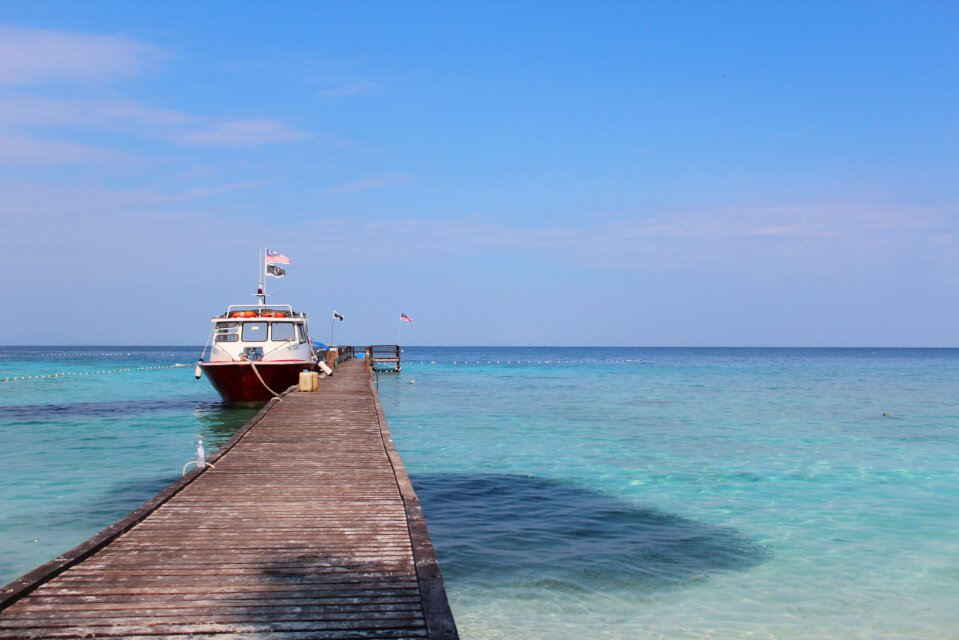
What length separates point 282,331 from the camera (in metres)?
29.5

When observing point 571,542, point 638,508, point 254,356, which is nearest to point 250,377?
point 254,356

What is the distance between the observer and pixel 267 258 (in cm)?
3095

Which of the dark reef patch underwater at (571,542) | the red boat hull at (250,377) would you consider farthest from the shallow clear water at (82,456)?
the dark reef patch underwater at (571,542)

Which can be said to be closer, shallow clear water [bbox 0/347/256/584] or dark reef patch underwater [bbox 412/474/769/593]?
dark reef patch underwater [bbox 412/474/769/593]

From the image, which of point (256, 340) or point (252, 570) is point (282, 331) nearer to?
point (256, 340)

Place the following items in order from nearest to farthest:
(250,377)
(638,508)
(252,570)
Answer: (252,570), (638,508), (250,377)

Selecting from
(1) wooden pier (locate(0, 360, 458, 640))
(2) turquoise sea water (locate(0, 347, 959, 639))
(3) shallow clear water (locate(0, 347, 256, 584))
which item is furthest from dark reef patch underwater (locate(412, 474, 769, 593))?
(3) shallow clear water (locate(0, 347, 256, 584))

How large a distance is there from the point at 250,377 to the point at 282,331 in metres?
2.35

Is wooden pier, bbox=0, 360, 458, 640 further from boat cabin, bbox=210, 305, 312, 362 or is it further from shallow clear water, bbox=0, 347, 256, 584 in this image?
boat cabin, bbox=210, 305, 312, 362

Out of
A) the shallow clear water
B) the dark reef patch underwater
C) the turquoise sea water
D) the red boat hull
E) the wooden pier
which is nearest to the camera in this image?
the wooden pier

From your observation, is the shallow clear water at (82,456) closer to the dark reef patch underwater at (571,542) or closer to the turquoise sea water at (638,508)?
the turquoise sea water at (638,508)

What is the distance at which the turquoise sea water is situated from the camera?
8930 millimetres

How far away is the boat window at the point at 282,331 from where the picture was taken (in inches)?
1149

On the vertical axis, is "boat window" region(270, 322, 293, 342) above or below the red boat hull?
above
